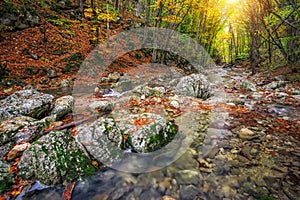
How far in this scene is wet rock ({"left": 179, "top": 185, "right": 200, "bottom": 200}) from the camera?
8.39 ft

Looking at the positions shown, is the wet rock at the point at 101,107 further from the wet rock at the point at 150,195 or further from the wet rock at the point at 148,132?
the wet rock at the point at 150,195

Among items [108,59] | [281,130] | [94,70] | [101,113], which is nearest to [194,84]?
[281,130]

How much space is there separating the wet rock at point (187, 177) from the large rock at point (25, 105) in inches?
166

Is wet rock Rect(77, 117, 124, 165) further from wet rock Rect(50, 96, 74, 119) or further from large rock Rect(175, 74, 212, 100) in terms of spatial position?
large rock Rect(175, 74, 212, 100)

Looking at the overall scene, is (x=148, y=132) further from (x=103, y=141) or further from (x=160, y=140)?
(x=103, y=141)

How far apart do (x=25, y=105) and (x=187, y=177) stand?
4.61 meters

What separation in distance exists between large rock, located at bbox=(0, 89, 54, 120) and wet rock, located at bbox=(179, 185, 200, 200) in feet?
14.4

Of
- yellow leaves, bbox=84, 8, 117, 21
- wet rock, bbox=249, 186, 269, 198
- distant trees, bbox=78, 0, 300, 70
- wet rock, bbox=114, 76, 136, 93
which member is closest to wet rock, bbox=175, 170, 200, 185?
wet rock, bbox=249, 186, 269, 198

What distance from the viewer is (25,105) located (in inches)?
180

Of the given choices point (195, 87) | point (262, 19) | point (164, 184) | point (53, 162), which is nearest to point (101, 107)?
point (53, 162)

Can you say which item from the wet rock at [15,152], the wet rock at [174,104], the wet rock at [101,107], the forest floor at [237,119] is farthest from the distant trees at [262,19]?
the wet rock at [15,152]

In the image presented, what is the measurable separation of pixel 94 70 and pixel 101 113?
763 cm

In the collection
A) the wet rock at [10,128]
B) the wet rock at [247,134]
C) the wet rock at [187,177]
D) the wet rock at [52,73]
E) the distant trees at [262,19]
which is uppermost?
the distant trees at [262,19]

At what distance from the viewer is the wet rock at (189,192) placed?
2559mm
